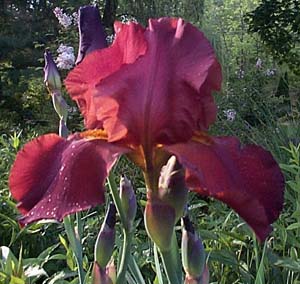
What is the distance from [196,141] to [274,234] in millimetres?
1329

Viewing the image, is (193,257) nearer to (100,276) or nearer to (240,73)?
(100,276)

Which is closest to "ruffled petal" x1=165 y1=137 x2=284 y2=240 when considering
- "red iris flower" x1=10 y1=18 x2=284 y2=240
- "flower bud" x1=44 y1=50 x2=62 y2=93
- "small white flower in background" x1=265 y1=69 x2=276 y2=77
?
"red iris flower" x1=10 y1=18 x2=284 y2=240

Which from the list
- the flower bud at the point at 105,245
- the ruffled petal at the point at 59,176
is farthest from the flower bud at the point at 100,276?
the ruffled petal at the point at 59,176

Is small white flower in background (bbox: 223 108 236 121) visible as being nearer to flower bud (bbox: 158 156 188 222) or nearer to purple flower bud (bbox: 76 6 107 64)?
purple flower bud (bbox: 76 6 107 64)

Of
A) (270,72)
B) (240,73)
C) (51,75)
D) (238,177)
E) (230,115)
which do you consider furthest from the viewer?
(240,73)

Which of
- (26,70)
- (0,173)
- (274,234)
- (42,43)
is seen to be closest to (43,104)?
(26,70)

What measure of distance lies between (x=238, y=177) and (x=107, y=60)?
0.66 feet

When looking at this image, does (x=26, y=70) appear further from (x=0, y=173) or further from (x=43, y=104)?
(x=0, y=173)

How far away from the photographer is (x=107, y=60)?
0.78 m

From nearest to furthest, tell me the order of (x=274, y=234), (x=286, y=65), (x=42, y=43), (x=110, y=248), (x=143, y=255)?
(x=110, y=248), (x=143, y=255), (x=274, y=234), (x=286, y=65), (x=42, y=43)

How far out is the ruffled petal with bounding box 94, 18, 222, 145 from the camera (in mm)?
750

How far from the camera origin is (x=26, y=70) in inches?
243

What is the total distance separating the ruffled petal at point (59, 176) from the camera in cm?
70

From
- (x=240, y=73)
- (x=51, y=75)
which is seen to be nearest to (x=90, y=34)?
(x=51, y=75)
